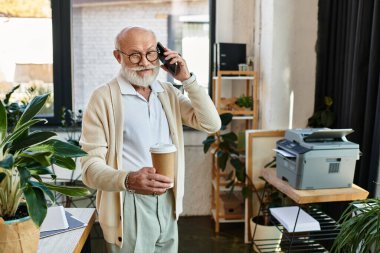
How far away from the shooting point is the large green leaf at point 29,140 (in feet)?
3.78

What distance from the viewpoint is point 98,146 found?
165cm

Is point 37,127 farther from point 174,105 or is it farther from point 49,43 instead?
point 174,105

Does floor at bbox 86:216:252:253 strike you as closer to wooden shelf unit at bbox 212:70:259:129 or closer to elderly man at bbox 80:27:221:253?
wooden shelf unit at bbox 212:70:259:129

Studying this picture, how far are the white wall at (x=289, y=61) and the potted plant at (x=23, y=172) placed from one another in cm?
258

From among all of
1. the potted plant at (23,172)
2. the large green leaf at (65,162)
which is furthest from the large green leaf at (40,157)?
the large green leaf at (65,162)

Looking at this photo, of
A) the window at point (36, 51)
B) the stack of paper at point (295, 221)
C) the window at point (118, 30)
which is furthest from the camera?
the window at point (118, 30)

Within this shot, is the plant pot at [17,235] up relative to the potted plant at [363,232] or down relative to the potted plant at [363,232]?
up

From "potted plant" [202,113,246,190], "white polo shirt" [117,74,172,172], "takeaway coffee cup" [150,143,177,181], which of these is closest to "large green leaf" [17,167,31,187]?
"takeaway coffee cup" [150,143,177,181]

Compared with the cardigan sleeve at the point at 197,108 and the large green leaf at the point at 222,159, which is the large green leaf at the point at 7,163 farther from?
the large green leaf at the point at 222,159

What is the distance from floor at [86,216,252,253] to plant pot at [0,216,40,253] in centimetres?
227

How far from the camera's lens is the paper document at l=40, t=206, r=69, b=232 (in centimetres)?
162

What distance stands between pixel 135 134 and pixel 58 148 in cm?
55

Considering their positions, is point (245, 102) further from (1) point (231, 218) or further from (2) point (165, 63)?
(2) point (165, 63)

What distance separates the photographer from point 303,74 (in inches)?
140
